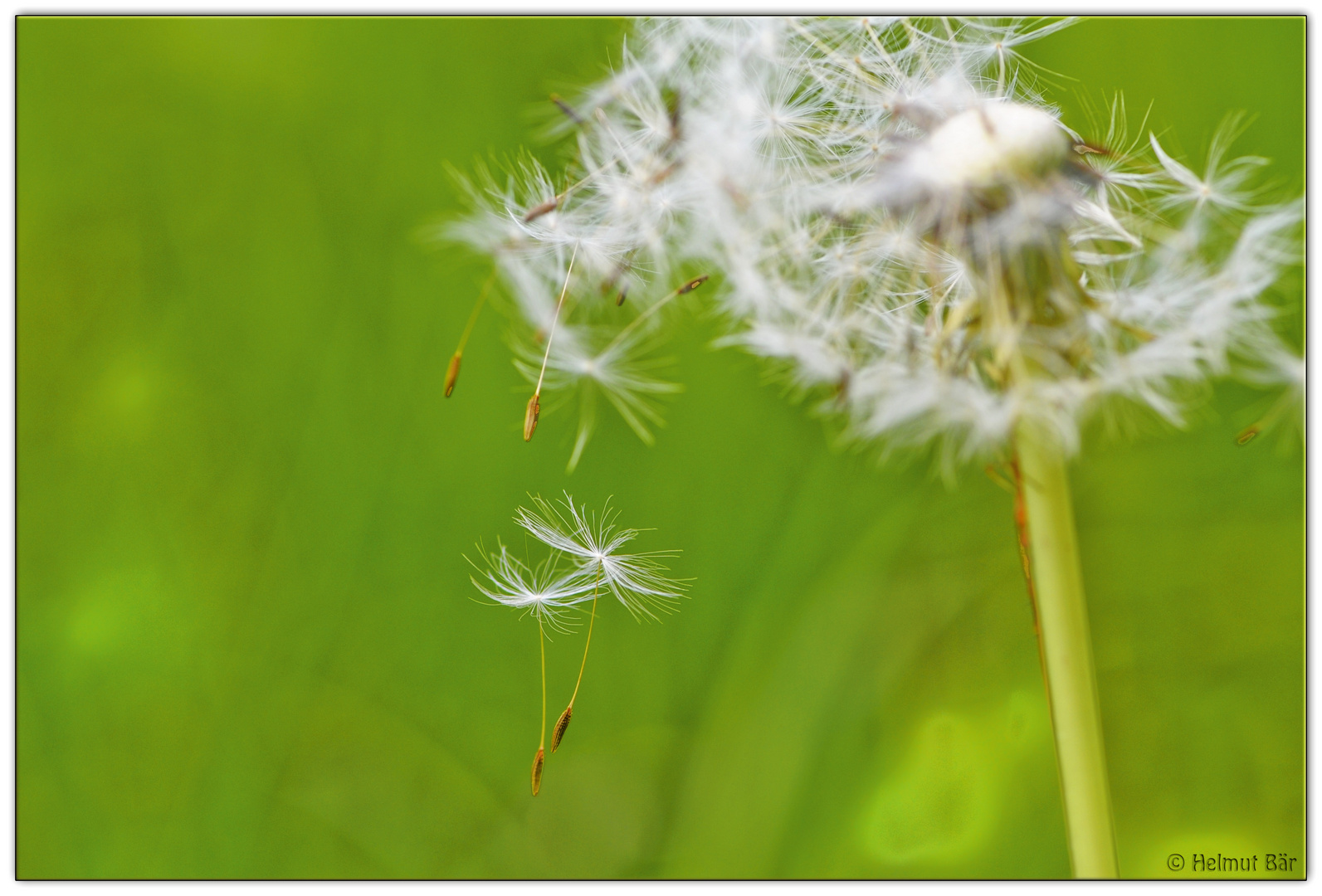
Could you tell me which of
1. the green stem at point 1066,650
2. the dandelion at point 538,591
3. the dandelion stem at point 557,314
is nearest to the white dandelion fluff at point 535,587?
the dandelion at point 538,591

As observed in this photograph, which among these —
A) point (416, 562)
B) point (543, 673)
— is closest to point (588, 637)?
point (543, 673)

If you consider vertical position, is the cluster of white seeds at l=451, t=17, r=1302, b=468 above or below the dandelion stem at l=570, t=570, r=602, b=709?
above

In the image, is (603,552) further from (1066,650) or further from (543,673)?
(1066,650)

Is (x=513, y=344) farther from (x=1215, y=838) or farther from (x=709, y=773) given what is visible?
(x=1215, y=838)

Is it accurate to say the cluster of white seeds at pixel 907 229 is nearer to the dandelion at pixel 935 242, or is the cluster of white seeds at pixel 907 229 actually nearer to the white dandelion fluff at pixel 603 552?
the dandelion at pixel 935 242

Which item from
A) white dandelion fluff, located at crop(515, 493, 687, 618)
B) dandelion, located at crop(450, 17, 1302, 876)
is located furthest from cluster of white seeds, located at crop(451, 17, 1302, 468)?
white dandelion fluff, located at crop(515, 493, 687, 618)

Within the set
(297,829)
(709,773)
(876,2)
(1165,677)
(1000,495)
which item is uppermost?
(876,2)

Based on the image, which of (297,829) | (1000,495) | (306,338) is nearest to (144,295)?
(306,338)

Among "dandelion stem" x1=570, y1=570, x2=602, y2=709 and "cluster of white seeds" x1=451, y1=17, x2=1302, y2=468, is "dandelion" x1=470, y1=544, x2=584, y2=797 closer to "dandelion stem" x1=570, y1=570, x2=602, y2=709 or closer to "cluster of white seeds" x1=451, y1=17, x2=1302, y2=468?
"dandelion stem" x1=570, y1=570, x2=602, y2=709
